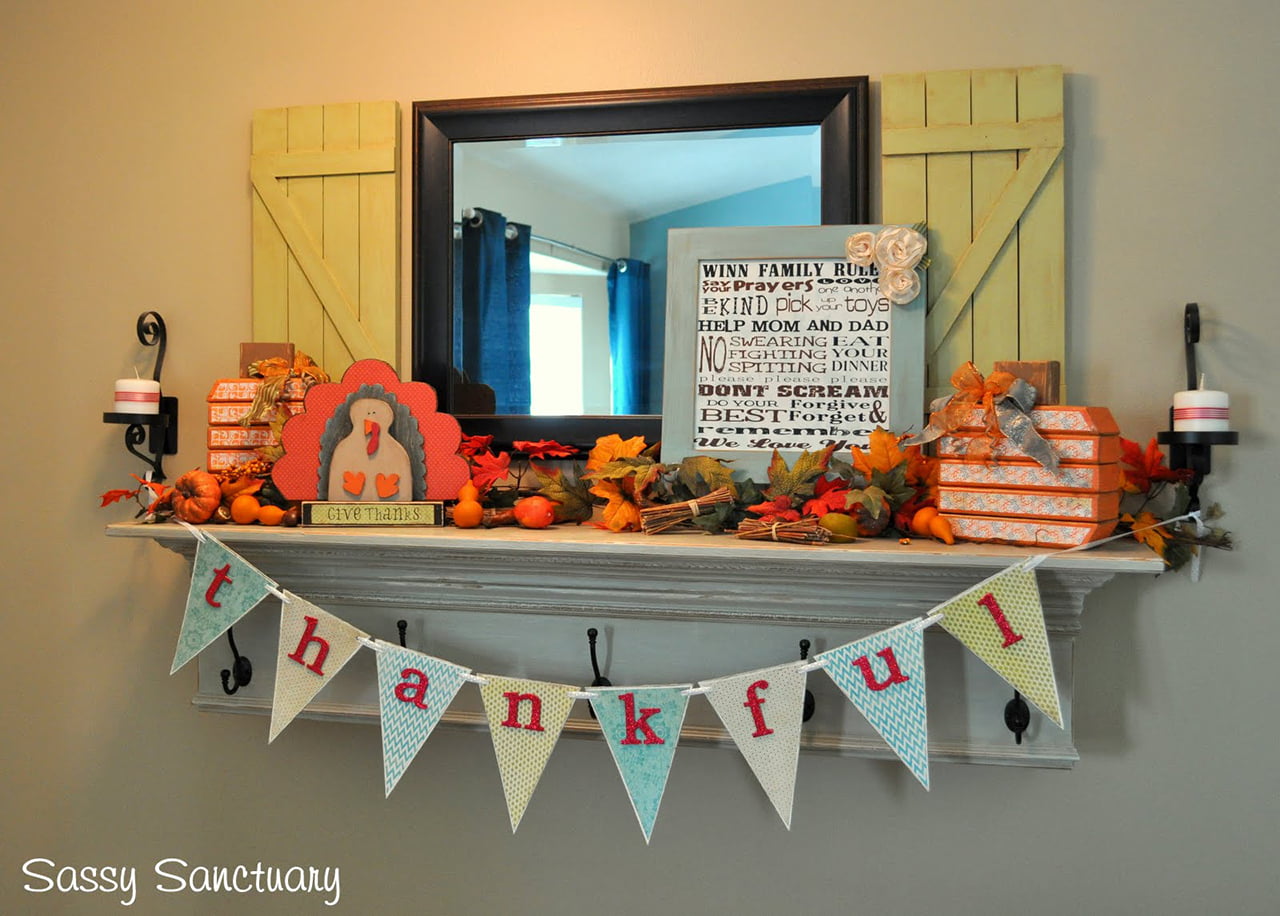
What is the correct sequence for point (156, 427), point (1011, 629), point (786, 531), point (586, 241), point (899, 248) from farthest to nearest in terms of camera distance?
point (156, 427) → point (586, 241) → point (899, 248) → point (786, 531) → point (1011, 629)

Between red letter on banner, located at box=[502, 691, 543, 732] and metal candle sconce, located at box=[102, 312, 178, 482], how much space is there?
0.78 metres

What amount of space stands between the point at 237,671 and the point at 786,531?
2.82 feet

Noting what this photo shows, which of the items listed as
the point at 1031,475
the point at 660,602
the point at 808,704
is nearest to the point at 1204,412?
the point at 1031,475

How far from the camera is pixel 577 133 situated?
134 cm

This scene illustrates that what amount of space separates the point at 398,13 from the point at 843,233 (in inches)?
31.8

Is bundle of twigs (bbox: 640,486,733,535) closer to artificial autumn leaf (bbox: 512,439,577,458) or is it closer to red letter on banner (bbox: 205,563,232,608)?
artificial autumn leaf (bbox: 512,439,577,458)

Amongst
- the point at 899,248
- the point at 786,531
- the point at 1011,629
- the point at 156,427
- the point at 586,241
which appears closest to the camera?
the point at 1011,629

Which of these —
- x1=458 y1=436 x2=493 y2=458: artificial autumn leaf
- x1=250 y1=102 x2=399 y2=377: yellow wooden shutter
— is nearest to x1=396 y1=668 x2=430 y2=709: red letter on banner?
x1=458 y1=436 x2=493 y2=458: artificial autumn leaf

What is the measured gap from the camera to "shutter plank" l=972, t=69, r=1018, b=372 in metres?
1.23

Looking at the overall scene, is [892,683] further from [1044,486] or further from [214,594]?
[214,594]

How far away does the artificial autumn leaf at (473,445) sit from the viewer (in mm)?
1260

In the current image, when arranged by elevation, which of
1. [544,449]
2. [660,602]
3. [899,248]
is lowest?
[660,602]

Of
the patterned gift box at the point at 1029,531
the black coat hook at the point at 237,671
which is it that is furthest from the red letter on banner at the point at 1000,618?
the black coat hook at the point at 237,671

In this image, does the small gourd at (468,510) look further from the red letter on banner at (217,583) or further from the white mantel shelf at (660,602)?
the red letter on banner at (217,583)
